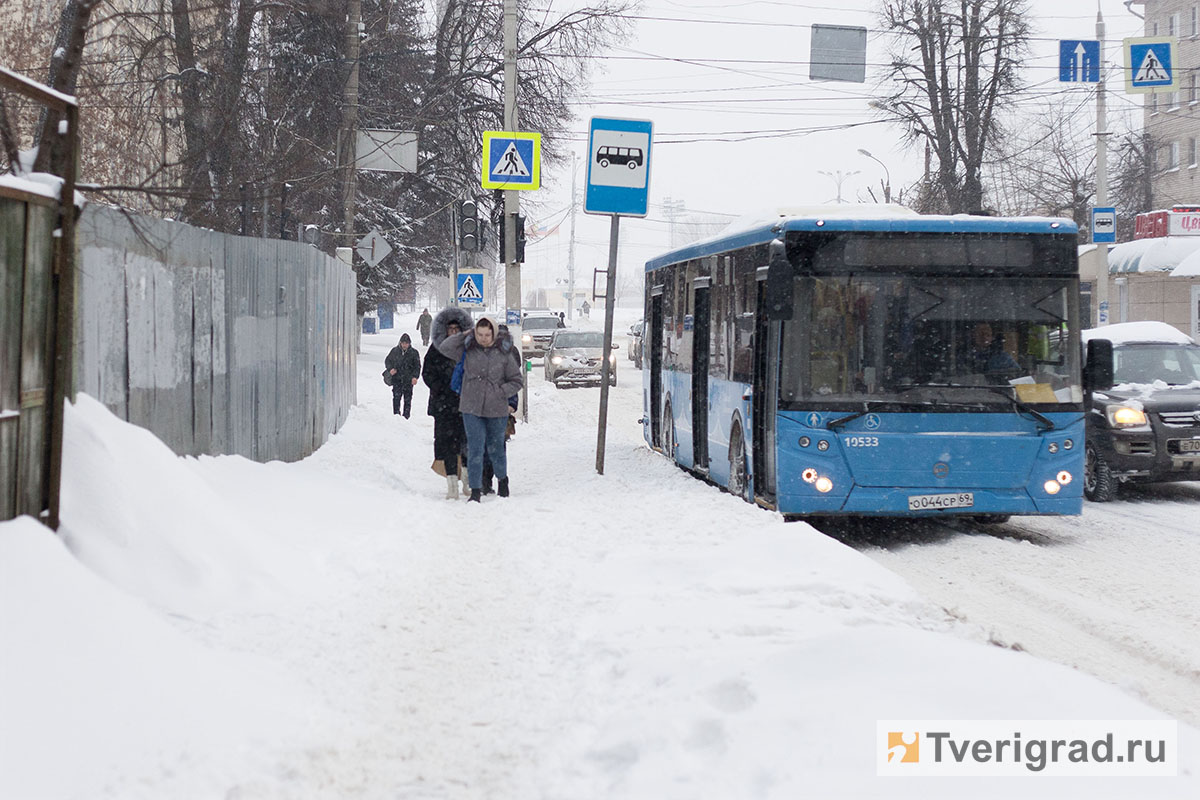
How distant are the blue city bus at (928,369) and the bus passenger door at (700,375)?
3468 mm

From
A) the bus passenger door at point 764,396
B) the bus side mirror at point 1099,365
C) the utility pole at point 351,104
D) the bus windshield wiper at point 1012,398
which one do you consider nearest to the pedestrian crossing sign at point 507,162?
the utility pole at point 351,104

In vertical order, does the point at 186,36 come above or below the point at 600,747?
above

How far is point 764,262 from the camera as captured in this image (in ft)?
39.2

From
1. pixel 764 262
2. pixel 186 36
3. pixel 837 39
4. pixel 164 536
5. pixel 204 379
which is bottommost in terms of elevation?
pixel 164 536

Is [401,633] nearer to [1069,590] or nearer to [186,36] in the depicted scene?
[1069,590]

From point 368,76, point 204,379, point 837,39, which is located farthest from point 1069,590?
point 368,76

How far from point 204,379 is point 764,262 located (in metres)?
4.81

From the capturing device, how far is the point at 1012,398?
11.0 metres

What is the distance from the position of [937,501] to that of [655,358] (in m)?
7.44

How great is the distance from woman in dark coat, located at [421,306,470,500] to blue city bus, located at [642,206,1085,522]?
146 inches

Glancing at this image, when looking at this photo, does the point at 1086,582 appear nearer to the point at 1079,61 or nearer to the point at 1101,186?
the point at 1079,61

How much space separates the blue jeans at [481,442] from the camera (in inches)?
511

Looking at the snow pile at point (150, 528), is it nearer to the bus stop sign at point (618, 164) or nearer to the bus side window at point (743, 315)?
the bus side window at point (743, 315)

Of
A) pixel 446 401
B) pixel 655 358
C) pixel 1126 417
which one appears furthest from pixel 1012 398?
pixel 655 358
